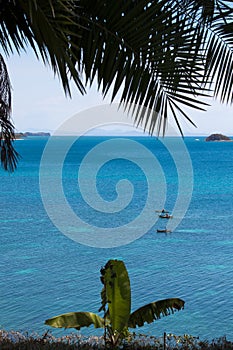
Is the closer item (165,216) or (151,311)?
(151,311)

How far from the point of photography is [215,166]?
73938 millimetres

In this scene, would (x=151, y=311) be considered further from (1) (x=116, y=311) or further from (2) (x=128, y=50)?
(2) (x=128, y=50)

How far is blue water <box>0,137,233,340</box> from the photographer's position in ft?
50.7

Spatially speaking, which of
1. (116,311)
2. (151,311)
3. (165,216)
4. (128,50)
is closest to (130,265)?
(165,216)

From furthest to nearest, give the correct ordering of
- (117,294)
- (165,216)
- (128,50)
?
(165,216), (117,294), (128,50)

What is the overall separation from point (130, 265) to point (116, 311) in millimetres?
16818

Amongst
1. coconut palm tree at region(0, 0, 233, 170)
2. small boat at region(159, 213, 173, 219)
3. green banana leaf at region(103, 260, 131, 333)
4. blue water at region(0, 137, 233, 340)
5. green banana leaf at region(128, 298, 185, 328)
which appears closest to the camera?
coconut palm tree at region(0, 0, 233, 170)

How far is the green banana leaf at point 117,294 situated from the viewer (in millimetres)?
5293

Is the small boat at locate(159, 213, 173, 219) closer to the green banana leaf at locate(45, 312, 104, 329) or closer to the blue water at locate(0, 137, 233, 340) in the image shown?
the blue water at locate(0, 137, 233, 340)

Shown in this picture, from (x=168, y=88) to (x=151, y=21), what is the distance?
264 mm

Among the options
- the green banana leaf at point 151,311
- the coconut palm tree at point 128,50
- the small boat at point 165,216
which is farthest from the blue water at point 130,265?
the coconut palm tree at point 128,50

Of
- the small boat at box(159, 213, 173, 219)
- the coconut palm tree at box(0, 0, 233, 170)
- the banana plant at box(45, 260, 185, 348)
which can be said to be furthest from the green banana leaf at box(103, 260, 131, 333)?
the small boat at box(159, 213, 173, 219)

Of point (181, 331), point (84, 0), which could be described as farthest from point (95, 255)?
point (84, 0)

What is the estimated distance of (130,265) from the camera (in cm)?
2214
